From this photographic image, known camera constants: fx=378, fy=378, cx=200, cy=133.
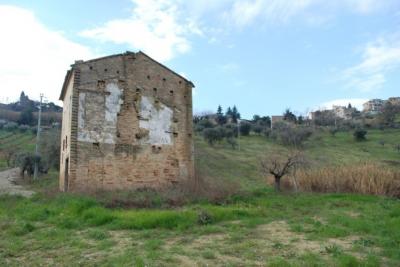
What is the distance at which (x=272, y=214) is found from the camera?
11945mm

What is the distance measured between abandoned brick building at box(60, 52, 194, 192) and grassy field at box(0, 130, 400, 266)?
99.3 inches

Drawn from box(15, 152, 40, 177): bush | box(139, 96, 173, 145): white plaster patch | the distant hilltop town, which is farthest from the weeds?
the distant hilltop town

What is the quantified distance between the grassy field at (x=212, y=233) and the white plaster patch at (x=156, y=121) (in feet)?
17.6

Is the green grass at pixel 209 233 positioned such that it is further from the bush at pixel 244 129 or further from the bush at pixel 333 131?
the bush at pixel 333 131

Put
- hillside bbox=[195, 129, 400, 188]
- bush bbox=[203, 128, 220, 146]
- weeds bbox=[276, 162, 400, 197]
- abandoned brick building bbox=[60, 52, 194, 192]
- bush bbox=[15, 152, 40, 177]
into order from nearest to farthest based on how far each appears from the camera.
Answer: weeds bbox=[276, 162, 400, 197]
abandoned brick building bbox=[60, 52, 194, 192]
hillside bbox=[195, 129, 400, 188]
bush bbox=[15, 152, 40, 177]
bush bbox=[203, 128, 220, 146]

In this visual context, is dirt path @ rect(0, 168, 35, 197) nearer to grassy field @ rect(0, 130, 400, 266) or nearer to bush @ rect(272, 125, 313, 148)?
grassy field @ rect(0, 130, 400, 266)

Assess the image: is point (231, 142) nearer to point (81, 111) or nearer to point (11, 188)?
point (11, 188)

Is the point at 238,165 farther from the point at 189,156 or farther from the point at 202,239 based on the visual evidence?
the point at 202,239

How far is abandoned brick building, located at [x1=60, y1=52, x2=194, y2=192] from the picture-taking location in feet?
55.8

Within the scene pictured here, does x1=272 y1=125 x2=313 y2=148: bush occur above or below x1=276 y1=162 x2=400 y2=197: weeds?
above

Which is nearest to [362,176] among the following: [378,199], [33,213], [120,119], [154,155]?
[378,199]

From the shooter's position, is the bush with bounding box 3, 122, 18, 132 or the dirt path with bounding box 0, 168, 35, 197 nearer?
the dirt path with bounding box 0, 168, 35, 197

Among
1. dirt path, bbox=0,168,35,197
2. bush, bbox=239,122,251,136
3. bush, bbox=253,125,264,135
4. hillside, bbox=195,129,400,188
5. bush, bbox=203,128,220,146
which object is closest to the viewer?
dirt path, bbox=0,168,35,197

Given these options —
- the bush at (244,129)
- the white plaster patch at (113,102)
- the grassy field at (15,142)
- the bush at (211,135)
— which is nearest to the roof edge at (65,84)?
the white plaster patch at (113,102)
